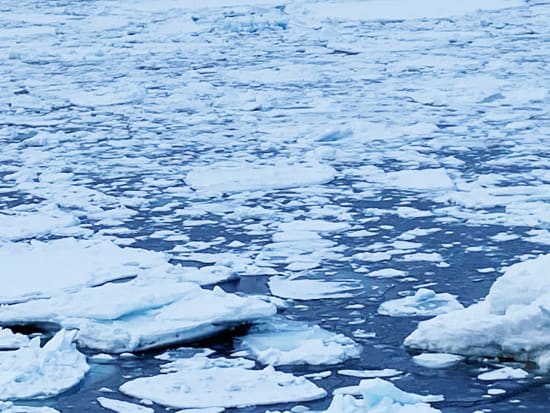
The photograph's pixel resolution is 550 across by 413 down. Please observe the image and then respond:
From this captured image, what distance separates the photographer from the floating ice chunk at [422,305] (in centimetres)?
458

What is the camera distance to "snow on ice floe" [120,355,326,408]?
12.2 feet

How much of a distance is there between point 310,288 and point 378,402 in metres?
1.49

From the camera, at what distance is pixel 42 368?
3.95 meters

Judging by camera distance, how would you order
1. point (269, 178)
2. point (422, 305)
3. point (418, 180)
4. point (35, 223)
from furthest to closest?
point (269, 178) < point (418, 180) < point (35, 223) < point (422, 305)

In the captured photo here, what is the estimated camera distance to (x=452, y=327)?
13.3 feet

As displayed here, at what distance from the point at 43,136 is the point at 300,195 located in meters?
2.82

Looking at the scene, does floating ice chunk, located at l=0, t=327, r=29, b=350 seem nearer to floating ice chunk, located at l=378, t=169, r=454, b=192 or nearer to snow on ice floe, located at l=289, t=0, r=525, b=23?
floating ice chunk, located at l=378, t=169, r=454, b=192

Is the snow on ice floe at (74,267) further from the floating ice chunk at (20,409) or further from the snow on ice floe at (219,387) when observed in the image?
the floating ice chunk at (20,409)

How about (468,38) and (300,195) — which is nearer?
(300,195)

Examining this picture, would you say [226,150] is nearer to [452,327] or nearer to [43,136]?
[43,136]

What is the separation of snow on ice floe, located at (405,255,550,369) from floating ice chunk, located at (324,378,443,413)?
1.54ft

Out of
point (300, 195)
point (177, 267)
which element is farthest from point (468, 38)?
point (177, 267)

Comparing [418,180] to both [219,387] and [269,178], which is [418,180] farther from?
[219,387]

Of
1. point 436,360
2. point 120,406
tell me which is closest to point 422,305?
point 436,360
